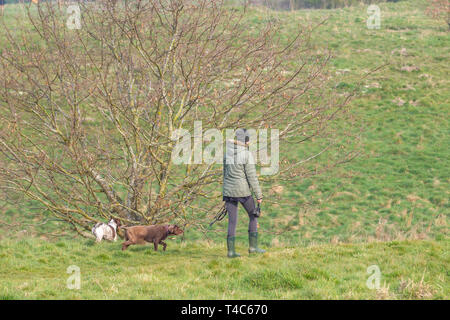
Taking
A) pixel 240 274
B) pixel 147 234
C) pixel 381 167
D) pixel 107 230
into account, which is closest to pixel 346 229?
pixel 381 167

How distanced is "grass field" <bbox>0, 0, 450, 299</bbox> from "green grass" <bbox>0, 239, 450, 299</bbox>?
0.02 meters

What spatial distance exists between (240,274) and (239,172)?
197 cm

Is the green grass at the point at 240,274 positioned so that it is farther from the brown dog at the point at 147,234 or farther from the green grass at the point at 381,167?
the green grass at the point at 381,167

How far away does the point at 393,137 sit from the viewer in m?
22.2

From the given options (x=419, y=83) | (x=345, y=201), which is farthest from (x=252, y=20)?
(x=345, y=201)

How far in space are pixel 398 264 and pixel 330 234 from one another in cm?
747

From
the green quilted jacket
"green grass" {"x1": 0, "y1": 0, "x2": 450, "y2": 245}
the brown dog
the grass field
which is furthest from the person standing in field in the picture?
"green grass" {"x1": 0, "y1": 0, "x2": 450, "y2": 245}

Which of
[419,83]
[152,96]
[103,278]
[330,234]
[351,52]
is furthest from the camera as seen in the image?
[351,52]

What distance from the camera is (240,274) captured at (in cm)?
723

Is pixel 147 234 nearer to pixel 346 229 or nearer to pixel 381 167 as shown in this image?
pixel 346 229

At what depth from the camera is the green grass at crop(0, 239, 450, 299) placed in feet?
20.7

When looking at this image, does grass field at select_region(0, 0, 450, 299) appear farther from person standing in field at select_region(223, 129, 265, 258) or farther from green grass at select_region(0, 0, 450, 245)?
person standing in field at select_region(223, 129, 265, 258)

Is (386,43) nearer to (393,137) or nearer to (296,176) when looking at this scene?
(393,137)

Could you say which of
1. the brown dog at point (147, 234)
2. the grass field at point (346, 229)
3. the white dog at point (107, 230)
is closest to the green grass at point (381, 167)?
the grass field at point (346, 229)
